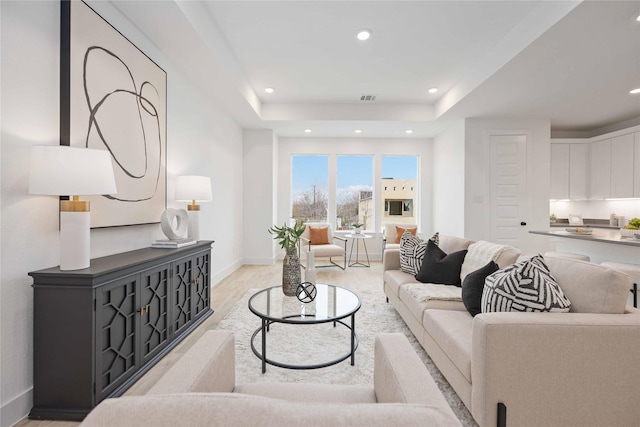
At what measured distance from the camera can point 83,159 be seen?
66.1 inches

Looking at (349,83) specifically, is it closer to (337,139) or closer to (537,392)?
(337,139)

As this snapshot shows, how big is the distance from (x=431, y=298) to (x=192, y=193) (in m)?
2.48

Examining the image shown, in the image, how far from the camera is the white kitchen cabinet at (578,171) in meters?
5.82

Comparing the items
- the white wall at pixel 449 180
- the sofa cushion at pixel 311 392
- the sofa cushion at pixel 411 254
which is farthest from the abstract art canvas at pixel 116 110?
the white wall at pixel 449 180

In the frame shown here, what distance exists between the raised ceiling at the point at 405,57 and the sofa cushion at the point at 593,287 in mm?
2140

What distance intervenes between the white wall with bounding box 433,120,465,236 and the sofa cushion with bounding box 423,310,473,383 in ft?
11.3

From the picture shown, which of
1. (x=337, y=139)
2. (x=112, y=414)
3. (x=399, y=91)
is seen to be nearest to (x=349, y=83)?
(x=399, y=91)

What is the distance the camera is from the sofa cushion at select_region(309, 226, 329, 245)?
223 inches

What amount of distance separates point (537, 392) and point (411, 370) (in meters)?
0.91

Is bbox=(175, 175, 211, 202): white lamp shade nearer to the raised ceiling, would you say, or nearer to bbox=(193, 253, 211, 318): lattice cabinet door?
bbox=(193, 253, 211, 318): lattice cabinet door

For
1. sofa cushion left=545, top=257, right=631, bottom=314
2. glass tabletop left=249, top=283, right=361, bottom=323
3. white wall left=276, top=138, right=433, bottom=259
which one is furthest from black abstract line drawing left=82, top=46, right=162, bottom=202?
white wall left=276, top=138, right=433, bottom=259

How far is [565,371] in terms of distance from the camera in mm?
1331

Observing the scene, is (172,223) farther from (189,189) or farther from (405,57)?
(405,57)

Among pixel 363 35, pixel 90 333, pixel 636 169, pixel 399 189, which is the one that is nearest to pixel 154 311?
pixel 90 333
